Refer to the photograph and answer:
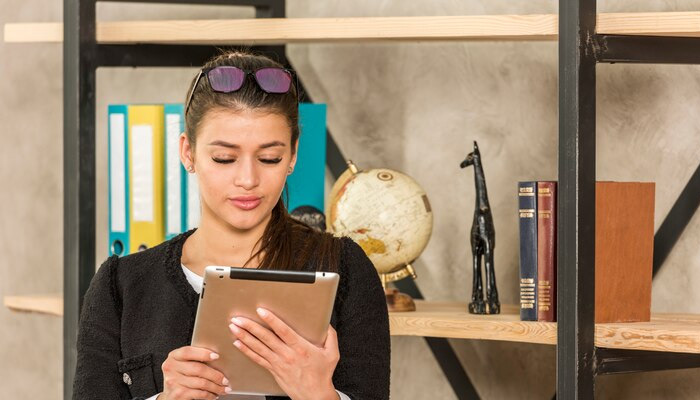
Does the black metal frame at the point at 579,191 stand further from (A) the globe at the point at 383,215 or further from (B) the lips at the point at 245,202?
(B) the lips at the point at 245,202

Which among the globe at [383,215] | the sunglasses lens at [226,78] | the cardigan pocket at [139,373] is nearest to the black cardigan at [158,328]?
the cardigan pocket at [139,373]

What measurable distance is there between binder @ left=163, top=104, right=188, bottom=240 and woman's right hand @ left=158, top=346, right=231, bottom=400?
871 millimetres

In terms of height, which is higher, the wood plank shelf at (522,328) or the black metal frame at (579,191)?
the black metal frame at (579,191)

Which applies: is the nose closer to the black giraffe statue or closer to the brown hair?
the brown hair

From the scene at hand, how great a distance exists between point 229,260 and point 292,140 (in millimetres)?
166

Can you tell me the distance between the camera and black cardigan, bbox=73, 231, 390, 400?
1.40 meters

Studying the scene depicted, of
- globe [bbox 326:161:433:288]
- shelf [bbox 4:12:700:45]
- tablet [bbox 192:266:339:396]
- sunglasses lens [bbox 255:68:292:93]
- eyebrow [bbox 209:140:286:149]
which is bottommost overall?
tablet [bbox 192:266:339:396]

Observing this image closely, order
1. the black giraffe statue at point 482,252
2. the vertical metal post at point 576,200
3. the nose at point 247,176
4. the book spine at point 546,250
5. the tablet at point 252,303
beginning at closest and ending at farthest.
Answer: the tablet at point 252,303, the nose at point 247,176, the vertical metal post at point 576,200, the book spine at point 546,250, the black giraffe statue at point 482,252

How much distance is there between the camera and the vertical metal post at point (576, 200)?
5.57ft

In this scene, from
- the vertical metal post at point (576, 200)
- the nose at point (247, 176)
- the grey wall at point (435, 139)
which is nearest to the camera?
the nose at point (247, 176)

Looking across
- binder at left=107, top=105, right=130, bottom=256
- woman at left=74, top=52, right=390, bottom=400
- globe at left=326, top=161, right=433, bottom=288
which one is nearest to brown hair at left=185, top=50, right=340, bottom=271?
woman at left=74, top=52, right=390, bottom=400

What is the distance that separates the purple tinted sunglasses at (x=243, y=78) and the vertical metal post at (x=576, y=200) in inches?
18.6

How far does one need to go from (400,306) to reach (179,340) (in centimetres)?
66

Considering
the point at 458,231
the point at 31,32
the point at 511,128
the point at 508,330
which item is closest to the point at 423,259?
the point at 458,231
